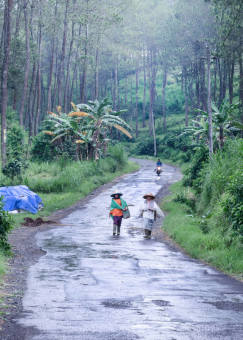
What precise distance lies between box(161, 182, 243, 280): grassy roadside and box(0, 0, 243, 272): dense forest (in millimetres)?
421

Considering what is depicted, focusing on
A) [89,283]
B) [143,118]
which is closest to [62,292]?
[89,283]

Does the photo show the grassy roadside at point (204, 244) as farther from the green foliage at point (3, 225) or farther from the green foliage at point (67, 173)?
the green foliage at point (67, 173)

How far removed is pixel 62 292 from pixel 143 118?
243 feet

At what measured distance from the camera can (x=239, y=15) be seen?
29391 mm

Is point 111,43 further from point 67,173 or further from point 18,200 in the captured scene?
point 18,200

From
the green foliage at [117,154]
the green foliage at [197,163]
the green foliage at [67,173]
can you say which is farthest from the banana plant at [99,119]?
the green foliage at [197,163]

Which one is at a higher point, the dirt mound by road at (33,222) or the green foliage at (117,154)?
the green foliage at (117,154)

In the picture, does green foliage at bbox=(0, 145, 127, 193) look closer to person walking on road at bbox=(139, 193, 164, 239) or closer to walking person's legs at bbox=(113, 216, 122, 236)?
walking person's legs at bbox=(113, 216, 122, 236)

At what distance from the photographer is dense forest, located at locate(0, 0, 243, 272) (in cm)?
2597

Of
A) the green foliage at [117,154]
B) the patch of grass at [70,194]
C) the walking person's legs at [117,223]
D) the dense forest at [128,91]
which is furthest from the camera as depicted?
the green foliage at [117,154]

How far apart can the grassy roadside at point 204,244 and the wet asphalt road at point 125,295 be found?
0.45 meters

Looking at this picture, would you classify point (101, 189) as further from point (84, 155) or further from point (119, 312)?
point (119, 312)

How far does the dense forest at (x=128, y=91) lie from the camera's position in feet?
85.2

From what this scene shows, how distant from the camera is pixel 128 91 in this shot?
3780 inches
